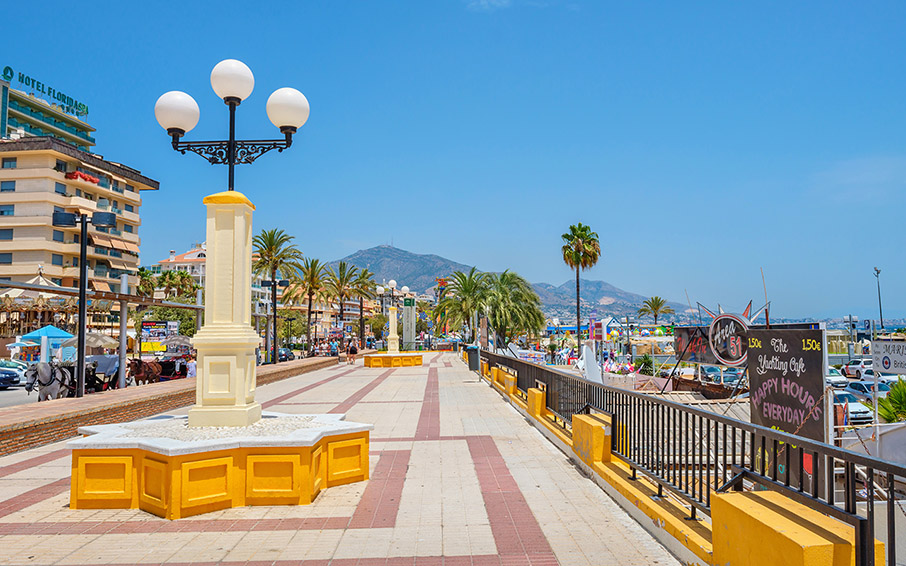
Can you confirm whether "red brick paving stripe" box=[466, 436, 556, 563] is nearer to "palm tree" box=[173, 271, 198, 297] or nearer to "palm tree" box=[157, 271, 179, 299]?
"palm tree" box=[173, 271, 198, 297]

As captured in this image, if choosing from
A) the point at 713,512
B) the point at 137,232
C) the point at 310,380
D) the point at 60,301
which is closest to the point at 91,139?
the point at 137,232

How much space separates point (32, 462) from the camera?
8.89 meters

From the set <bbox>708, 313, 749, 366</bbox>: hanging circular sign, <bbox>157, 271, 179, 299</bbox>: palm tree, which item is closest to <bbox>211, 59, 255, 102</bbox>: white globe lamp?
<bbox>708, 313, 749, 366</bbox>: hanging circular sign

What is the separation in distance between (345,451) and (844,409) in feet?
37.1

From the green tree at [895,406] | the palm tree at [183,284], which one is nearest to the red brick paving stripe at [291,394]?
the green tree at [895,406]

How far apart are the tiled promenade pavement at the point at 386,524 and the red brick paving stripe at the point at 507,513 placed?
13mm

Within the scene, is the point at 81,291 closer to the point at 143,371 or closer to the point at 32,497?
the point at 32,497

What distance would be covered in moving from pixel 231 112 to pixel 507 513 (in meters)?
6.12

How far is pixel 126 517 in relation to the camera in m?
5.99

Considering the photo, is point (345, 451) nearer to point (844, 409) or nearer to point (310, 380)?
point (844, 409)

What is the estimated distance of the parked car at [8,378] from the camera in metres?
25.9

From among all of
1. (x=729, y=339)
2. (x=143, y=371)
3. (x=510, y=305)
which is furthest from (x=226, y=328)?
(x=510, y=305)

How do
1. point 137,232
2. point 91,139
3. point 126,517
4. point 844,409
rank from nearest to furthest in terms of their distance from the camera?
point 126,517 → point 844,409 → point 137,232 → point 91,139

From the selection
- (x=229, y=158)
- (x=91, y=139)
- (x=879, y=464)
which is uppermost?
(x=91, y=139)
